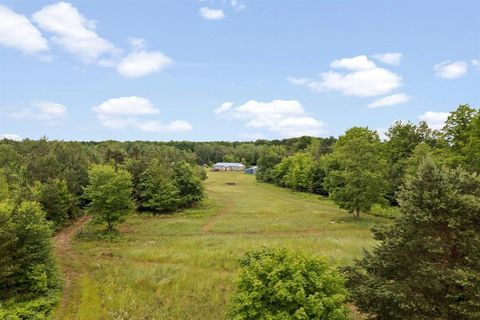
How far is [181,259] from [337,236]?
17.0m

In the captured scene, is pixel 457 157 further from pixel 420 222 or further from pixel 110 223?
pixel 110 223

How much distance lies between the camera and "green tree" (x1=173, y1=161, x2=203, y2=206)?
191ft

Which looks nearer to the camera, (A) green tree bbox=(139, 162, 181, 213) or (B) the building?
(A) green tree bbox=(139, 162, 181, 213)

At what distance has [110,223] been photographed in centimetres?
4312

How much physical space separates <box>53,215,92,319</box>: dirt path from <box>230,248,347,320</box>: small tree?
42.7 feet

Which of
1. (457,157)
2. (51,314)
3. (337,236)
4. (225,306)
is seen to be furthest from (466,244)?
(457,157)

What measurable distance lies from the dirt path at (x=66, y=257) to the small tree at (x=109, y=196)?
422 centimetres

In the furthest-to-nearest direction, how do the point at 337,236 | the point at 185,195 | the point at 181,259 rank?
the point at 185,195 < the point at 337,236 < the point at 181,259

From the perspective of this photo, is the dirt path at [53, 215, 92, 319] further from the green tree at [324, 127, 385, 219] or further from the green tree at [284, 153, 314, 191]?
the green tree at [284, 153, 314, 191]

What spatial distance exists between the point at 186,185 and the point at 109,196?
19.8 meters

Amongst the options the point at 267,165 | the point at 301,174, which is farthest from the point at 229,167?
the point at 301,174

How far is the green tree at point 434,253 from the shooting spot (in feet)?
40.1

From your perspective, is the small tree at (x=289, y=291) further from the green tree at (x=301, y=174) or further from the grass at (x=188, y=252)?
the green tree at (x=301, y=174)

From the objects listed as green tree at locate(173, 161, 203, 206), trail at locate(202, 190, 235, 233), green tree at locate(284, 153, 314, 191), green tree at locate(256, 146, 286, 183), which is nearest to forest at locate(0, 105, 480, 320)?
trail at locate(202, 190, 235, 233)
